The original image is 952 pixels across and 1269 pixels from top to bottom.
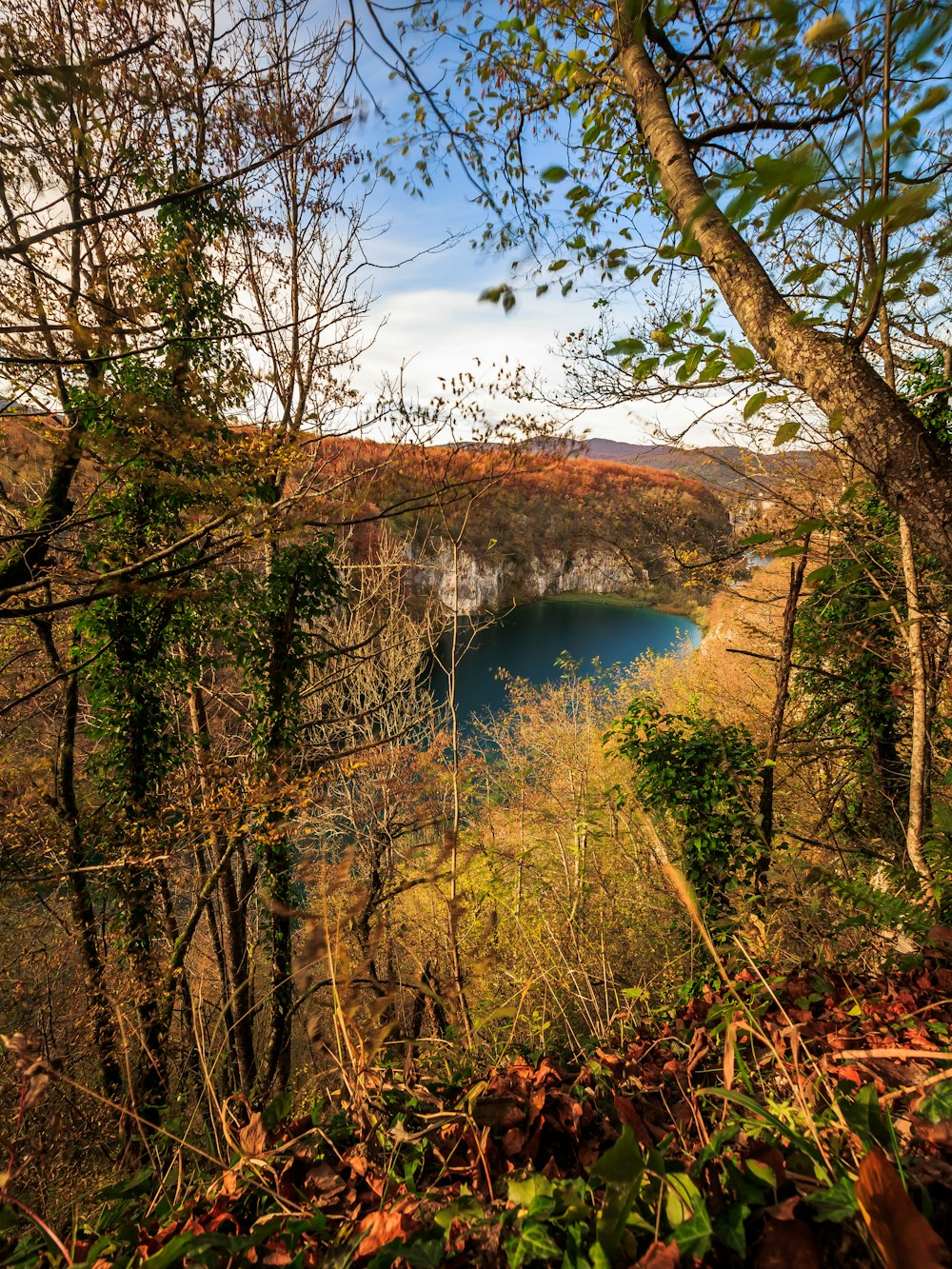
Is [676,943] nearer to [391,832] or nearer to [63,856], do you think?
[391,832]

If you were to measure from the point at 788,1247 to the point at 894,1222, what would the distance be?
0.48 feet

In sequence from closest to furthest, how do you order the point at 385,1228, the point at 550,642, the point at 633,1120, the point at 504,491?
the point at 385,1228, the point at 633,1120, the point at 504,491, the point at 550,642

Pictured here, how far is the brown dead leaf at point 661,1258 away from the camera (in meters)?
0.69

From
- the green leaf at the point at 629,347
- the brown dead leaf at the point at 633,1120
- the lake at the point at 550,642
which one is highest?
the green leaf at the point at 629,347

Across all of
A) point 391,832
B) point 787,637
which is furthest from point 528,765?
point 787,637

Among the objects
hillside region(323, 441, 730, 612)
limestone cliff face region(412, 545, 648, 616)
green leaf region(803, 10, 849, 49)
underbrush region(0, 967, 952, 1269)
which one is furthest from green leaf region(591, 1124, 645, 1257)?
limestone cliff face region(412, 545, 648, 616)

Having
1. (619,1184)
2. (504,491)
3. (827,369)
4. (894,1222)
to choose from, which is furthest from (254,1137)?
(504,491)

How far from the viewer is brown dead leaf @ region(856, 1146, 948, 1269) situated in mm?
601

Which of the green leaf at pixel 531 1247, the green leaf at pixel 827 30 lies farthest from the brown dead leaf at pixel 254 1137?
the green leaf at pixel 827 30

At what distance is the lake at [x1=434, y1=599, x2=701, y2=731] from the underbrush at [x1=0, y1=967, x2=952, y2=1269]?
24.4 meters

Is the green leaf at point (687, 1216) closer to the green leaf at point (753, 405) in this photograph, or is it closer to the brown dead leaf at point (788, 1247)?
the brown dead leaf at point (788, 1247)

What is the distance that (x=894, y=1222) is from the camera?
2.05 ft

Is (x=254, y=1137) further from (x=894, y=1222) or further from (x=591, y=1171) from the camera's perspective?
(x=894, y=1222)

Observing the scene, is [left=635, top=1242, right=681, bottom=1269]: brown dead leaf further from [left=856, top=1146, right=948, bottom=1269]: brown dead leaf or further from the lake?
the lake
